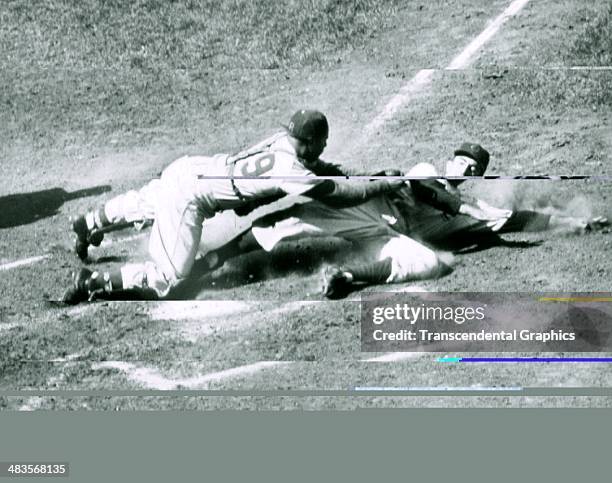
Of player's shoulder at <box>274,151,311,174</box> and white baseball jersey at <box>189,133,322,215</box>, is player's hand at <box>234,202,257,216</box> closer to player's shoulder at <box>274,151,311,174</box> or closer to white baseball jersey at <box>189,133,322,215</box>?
white baseball jersey at <box>189,133,322,215</box>

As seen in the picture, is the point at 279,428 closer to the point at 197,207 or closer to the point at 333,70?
the point at 197,207

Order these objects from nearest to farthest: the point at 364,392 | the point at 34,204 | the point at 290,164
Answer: the point at 290,164 → the point at 364,392 → the point at 34,204

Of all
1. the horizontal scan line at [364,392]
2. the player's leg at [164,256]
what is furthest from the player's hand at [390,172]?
the horizontal scan line at [364,392]

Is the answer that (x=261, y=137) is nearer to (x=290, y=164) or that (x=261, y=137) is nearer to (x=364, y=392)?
(x=290, y=164)

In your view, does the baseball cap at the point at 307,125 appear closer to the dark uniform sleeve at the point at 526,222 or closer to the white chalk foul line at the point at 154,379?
the dark uniform sleeve at the point at 526,222

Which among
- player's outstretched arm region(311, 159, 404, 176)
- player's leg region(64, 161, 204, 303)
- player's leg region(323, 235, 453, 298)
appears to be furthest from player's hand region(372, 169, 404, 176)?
player's leg region(64, 161, 204, 303)

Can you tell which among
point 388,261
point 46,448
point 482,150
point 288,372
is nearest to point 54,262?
point 46,448

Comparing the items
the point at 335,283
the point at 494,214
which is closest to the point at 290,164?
the point at 335,283
